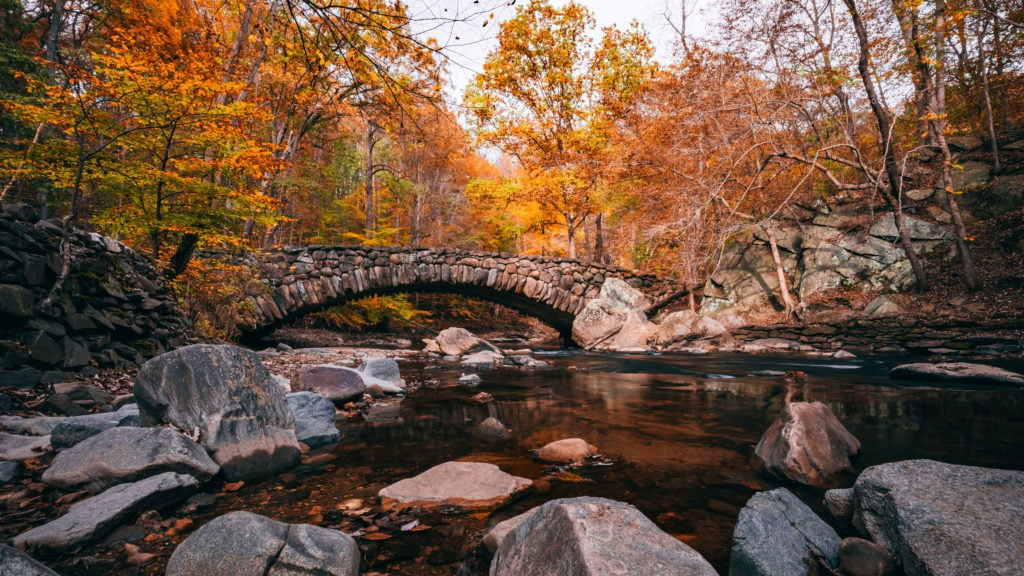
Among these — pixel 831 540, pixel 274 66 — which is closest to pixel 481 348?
pixel 831 540

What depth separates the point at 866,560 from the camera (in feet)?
4.91

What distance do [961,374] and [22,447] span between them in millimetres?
9720

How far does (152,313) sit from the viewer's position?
5.66 metres

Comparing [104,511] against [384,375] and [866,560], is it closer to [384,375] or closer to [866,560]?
[866,560]

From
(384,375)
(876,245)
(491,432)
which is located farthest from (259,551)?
(876,245)

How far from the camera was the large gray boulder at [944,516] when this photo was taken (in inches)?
52.8

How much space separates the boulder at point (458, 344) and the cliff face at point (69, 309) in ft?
20.7

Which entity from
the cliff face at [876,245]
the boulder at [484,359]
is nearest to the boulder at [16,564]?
the boulder at [484,359]

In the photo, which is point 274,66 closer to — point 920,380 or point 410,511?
point 410,511

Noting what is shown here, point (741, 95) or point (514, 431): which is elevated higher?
point (741, 95)

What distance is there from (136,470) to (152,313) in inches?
180

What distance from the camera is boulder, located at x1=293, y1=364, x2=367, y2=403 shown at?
4.70 m

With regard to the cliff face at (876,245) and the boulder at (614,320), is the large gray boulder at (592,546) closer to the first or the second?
the boulder at (614,320)

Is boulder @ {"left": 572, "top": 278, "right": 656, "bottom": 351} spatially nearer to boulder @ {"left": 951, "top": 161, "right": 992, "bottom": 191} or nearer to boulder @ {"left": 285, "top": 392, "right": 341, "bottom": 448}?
boulder @ {"left": 951, "top": 161, "right": 992, "bottom": 191}
